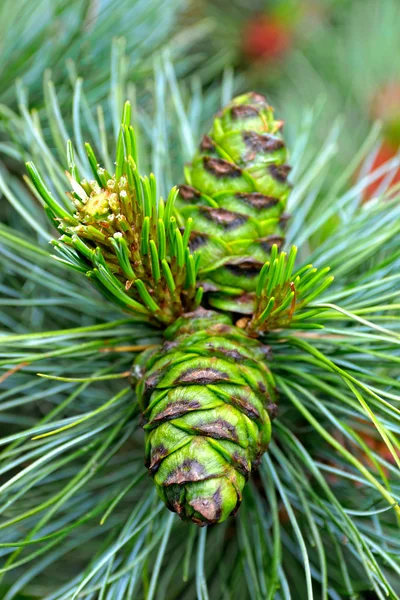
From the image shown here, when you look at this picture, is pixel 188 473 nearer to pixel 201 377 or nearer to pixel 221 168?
pixel 201 377

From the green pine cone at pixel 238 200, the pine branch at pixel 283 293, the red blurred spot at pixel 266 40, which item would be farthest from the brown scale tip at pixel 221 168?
the red blurred spot at pixel 266 40

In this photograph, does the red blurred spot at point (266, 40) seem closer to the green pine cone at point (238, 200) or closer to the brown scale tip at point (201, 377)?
the green pine cone at point (238, 200)

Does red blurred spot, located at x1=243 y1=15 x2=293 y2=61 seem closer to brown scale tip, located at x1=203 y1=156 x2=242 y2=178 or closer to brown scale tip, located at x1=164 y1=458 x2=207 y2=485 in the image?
brown scale tip, located at x1=203 y1=156 x2=242 y2=178

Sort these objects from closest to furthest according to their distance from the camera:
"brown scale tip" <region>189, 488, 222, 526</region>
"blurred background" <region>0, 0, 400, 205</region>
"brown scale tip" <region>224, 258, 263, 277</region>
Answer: "brown scale tip" <region>189, 488, 222, 526</region>
"brown scale tip" <region>224, 258, 263, 277</region>
"blurred background" <region>0, 0, 400, 205</region>

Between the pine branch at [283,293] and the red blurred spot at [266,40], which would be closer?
the pine branch at [283,293]

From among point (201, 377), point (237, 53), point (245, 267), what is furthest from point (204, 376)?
point (237, 53)

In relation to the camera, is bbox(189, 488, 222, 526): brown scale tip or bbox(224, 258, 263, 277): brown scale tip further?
bbox(224, 258, 263, 277): brown scale tip

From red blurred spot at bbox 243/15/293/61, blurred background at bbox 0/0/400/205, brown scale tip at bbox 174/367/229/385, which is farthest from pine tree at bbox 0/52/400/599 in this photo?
red blurred spot at bbox 243/15/293/61

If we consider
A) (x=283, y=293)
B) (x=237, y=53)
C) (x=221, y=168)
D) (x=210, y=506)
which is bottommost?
(x=210, y=506)
